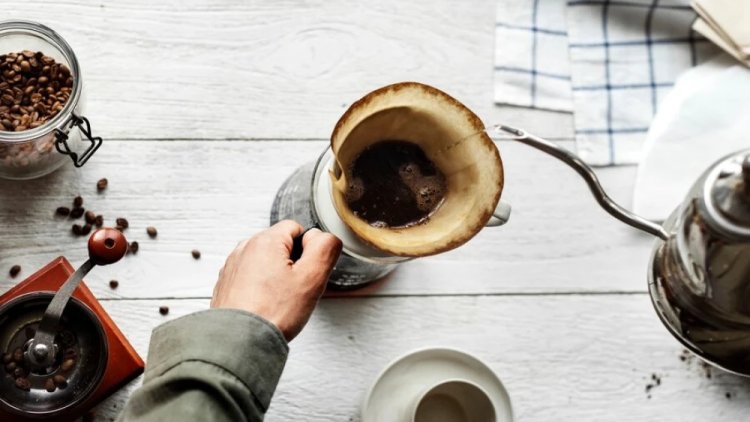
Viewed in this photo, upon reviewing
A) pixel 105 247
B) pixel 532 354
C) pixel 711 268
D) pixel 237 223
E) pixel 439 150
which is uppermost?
pixel 711 268

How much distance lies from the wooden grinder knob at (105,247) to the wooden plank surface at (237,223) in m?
0.18

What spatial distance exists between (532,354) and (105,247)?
53 centimetres

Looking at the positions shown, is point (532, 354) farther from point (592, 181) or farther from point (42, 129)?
point (42, 129)

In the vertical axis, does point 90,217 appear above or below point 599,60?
below

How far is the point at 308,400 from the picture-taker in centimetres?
99

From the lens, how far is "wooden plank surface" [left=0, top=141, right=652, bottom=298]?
99 centimetres

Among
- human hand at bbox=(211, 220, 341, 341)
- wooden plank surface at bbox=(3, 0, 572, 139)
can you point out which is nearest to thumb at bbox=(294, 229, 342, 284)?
human hand at bbox=(211, 220, 341, 341)

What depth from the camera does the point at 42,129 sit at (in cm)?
90

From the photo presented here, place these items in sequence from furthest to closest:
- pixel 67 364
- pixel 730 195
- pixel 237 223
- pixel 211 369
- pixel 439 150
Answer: pixel 237 223 < pixel 67 364 < pixel 439 150 < pixel 211 369 < pixel 730 195

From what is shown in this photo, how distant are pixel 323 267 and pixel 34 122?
395 mm

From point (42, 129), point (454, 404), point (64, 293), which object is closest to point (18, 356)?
point (64, 293)

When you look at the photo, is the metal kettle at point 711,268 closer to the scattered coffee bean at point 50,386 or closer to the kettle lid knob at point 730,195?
the kettle lid knob at point 730,195

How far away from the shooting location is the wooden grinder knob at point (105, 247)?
0.80m

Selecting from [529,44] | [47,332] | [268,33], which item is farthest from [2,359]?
[529,44]
